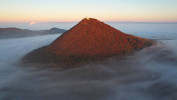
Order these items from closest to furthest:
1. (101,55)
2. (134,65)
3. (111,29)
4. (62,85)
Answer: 1. (62,85)
2. (134,65)
3. (101,55)
4. (111,29)

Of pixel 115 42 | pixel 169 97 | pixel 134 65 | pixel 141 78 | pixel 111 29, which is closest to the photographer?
pixel 169 97

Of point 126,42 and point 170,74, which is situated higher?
point 126,42

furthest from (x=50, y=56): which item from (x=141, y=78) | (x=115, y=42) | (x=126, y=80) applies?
(x=141, y=78)

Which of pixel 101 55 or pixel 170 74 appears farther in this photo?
pixel 101 55

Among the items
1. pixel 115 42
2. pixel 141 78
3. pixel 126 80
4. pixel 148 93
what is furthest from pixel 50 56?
pixel 148 93

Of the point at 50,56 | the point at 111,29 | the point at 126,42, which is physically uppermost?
the point at 111,29

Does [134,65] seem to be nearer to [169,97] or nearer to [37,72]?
[169,97]
